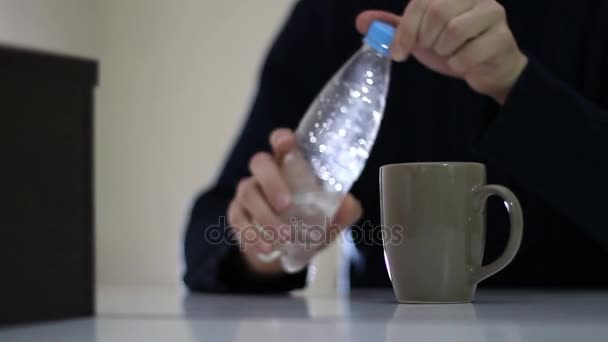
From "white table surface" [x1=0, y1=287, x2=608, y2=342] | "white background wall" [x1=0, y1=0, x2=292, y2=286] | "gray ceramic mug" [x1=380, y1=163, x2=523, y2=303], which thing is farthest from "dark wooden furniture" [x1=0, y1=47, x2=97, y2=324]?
"white background wall" [x1=0, y1=0, x2=292, y2=286]

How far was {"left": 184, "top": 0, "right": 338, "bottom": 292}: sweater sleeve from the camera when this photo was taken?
1112 mm

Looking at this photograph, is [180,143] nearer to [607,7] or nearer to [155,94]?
[155,94]

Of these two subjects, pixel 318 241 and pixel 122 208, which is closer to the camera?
pixel 318 241

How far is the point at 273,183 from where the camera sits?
2.94 feet

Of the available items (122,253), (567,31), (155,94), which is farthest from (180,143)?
(567,31)

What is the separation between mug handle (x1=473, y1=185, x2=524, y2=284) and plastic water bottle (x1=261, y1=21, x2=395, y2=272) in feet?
1.03

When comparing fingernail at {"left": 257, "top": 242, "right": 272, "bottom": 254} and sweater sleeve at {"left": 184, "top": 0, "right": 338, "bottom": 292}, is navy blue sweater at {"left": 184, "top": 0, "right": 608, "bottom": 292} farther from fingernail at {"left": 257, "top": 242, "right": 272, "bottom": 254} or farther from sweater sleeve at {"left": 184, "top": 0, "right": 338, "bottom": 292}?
fingernail at {"left": 257, "top": 242, "right": 272, "bottom": 254}

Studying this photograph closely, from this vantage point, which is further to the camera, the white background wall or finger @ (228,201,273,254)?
the white background wall

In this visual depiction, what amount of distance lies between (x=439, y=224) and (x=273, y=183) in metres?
0.36

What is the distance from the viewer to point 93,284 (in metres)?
0.54

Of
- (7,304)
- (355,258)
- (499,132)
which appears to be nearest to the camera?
(7,304)

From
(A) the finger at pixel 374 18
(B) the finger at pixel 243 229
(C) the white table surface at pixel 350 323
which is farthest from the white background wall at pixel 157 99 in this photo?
(C) the white table surface at pixel 350 323

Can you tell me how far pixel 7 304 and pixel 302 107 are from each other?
0.82m

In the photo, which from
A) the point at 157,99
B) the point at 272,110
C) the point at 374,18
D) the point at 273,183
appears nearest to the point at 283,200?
the point at 273,183
